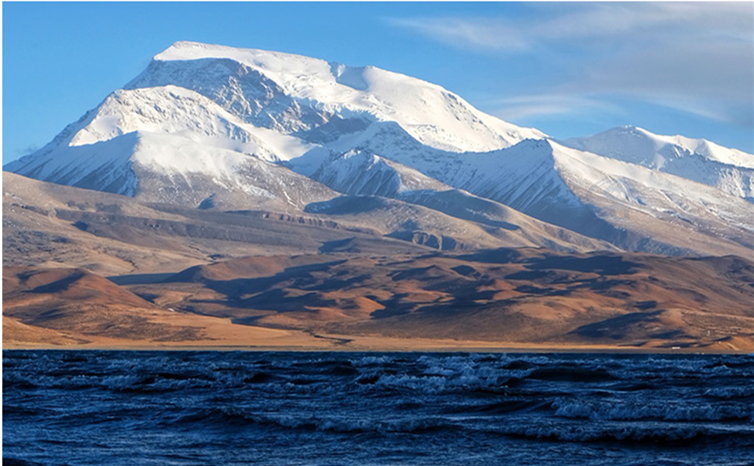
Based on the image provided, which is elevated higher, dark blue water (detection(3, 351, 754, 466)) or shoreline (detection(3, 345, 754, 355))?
dark blue water (detection(3, 351, 754, 466))

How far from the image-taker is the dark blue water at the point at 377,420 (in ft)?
92.3

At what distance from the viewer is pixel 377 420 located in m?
35.8

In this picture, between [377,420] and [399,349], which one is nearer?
[377,420]

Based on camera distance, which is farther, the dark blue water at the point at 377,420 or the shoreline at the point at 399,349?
the shoreline at the point at 399,349

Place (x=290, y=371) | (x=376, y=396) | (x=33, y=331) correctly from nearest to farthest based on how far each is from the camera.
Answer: (x=376, y=396), (x=290, y=371), (x=33, y=331)

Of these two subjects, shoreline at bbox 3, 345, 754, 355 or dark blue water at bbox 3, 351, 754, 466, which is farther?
shoreline at bbox 3, 345, 754, 355

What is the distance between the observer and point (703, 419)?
116 feet

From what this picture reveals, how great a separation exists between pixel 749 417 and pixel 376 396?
16.0 metres

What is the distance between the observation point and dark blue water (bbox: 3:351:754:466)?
2812cm

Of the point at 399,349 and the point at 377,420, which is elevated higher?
the point at 377,420

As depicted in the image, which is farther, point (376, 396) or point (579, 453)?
point (376, 396)

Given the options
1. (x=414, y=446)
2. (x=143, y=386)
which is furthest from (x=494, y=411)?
(x=143, y=386)

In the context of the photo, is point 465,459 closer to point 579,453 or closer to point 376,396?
point 579,453

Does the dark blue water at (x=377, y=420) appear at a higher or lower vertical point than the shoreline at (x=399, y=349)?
higher
